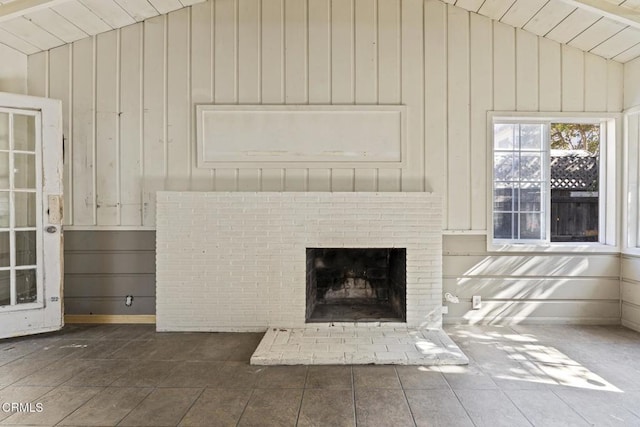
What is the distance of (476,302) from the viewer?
3.76m

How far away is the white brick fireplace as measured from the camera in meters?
3.63

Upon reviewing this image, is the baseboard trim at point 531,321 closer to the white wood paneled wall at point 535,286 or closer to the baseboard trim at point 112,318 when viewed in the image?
the white wood paneled wall at point 535,286

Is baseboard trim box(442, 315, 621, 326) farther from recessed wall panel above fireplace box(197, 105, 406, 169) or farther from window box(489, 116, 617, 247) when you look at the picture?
recessed wall panel above fireplace box(197, 105, 406, 169)

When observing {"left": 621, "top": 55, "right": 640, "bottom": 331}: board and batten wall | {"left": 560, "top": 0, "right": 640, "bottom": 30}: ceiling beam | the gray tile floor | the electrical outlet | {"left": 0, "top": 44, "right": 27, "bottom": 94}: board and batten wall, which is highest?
{"left": 560, "top": 0, "right": 640, "bottom": 30}: ceiling beam

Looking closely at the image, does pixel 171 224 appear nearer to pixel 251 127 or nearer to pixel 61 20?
pixel 251 127

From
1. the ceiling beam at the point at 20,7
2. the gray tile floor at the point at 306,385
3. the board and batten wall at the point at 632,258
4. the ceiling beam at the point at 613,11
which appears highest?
the ceiling beam at the point at 20,7

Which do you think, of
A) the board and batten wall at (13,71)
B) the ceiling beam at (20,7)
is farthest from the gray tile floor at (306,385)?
the ceiling beam at (20,7)

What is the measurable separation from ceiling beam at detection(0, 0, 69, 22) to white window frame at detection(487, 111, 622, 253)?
417cm

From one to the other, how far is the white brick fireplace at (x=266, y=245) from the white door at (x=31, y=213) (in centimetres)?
98

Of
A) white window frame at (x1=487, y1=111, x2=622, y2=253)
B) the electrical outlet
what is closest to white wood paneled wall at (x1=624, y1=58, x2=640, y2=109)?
white window frame at (x1=487, y1=111, x2=622, y2=253)

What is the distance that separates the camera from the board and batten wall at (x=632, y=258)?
11.8ft

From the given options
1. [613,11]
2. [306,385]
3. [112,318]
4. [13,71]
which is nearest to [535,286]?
[613,11]

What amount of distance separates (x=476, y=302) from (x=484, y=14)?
2.88 m

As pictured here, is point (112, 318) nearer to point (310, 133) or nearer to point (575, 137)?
point (310, 133)
